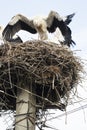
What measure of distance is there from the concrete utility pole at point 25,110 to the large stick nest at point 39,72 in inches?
4.6

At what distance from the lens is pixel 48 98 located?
641 cm

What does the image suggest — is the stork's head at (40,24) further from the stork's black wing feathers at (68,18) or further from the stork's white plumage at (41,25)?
the stork's black wing feathers at (68,18)

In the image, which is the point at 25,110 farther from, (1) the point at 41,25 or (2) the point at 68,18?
(2) the point at 68,18

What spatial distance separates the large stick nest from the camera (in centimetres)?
607

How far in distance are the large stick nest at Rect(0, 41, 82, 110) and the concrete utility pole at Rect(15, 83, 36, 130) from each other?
0.12 metres

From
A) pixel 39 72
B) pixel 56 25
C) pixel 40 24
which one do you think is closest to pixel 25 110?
pixel 39 72

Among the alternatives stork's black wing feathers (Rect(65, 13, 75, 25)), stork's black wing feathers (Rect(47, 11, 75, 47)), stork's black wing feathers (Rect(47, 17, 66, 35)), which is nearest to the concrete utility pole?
stork's black wing feathers (Rect(47, 11, 75, 47))

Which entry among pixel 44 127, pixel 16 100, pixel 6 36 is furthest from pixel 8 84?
pixel 6 36

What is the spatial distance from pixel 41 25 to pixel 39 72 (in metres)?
2.54

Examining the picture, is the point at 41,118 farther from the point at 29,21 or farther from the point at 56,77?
the point at 29,21

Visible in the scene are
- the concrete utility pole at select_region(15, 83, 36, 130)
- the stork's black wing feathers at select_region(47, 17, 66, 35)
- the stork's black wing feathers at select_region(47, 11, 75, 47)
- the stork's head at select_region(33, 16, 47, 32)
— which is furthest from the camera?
the stork's head at select_region(33, 16, 47, 32)

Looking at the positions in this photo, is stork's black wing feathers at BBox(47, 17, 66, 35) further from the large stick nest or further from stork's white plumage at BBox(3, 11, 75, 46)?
the large stick nest

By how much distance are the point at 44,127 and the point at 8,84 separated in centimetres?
81

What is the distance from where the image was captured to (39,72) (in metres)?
6.07
